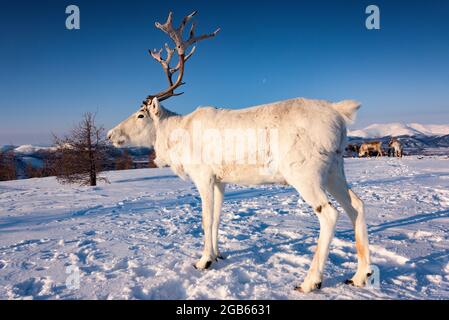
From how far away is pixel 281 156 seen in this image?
12.2ft

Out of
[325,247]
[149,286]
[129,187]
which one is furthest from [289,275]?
[129,187]

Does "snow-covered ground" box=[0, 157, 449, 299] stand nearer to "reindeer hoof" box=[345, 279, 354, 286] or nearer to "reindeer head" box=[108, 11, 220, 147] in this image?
"reindeer hoof" box=[345, 279, 354, 286]

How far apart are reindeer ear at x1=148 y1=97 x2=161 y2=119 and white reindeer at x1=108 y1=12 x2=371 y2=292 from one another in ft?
1.31

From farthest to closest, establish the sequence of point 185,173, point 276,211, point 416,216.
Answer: point 276,211
point 416,216
point 185,173

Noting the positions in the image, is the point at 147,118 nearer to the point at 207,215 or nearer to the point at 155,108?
the point at 155,108

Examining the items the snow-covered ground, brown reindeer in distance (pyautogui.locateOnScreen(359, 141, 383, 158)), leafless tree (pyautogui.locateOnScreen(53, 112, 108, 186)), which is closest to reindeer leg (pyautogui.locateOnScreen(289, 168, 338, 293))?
the snow-covered ground

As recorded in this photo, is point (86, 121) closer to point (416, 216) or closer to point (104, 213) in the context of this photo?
point (104, 213)

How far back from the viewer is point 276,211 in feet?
26.3

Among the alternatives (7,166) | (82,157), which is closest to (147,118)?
(82,157)

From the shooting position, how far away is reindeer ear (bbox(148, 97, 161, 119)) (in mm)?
5261

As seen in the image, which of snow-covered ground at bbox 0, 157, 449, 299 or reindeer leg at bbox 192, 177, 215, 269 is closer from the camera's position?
snow-covered ground at bbox 0, 157, 449, 299

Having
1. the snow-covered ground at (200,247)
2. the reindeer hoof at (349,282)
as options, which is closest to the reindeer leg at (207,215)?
the snow-covered ground at (200,247)
